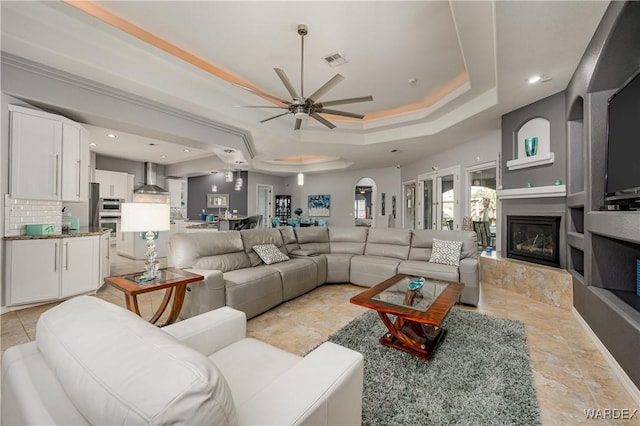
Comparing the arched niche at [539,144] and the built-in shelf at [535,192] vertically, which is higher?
the arched niche at [539,144]

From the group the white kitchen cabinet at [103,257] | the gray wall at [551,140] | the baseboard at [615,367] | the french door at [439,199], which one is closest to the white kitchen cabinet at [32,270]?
the white kitchen cabinet at [103,257]

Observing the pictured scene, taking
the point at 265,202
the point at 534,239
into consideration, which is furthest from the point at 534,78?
the point at 265,202

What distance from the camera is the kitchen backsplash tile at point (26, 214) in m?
3.14

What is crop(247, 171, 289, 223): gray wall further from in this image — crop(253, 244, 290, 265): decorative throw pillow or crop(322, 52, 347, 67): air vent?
crop(322, 52, 347, 67): air vent

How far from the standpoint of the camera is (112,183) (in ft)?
24.5

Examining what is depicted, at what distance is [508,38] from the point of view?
7.98ft

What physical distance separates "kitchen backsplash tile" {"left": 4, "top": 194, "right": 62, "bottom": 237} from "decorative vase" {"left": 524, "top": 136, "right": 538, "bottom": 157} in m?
6.76

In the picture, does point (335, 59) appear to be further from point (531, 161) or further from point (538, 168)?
point (538, 168)

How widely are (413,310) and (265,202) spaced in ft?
28.2

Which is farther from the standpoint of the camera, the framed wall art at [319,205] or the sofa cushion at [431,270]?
the framed wall art at [319,205]

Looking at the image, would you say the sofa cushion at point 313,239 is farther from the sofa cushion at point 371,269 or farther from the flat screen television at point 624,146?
the flat screen television at point 624,146

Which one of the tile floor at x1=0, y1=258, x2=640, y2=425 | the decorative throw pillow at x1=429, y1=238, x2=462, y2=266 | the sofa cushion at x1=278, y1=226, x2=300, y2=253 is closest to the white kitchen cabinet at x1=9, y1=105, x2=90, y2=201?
the tile floor at x1=0, y1=258, x2=640, y2=425

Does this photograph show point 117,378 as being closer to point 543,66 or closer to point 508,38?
point 508,38

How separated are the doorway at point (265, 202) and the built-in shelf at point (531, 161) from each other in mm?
7624
